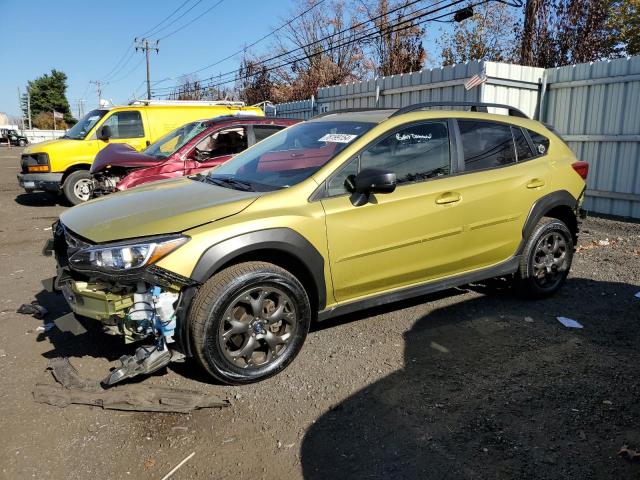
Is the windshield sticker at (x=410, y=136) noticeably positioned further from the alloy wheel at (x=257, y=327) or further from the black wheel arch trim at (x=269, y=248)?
the alloy wheel at (x=257, y=327)

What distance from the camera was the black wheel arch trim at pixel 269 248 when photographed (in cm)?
320

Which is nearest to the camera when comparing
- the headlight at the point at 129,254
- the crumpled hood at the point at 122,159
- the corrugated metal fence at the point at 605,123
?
the headlight at the point at 129,254

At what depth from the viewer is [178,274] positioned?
3.13 metres

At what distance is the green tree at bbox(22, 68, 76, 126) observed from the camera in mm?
93875

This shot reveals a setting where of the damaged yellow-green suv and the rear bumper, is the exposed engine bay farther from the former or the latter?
the damaged yellow-green suv

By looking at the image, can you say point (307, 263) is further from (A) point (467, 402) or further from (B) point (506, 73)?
(B) point (506, 73)

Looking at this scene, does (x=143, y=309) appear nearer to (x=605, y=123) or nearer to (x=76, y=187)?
(x=605, y=123)

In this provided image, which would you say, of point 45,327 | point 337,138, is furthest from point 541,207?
point 45,327

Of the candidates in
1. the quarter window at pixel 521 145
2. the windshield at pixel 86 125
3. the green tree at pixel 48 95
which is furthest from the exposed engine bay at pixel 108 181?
the green tree at pixel 48 95

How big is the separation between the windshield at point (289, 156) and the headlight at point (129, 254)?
90 cm

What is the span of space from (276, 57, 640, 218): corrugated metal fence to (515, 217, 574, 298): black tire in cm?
487

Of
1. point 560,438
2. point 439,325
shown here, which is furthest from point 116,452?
point 439,325

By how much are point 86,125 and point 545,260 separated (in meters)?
10.3

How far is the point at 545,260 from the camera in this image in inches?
199
